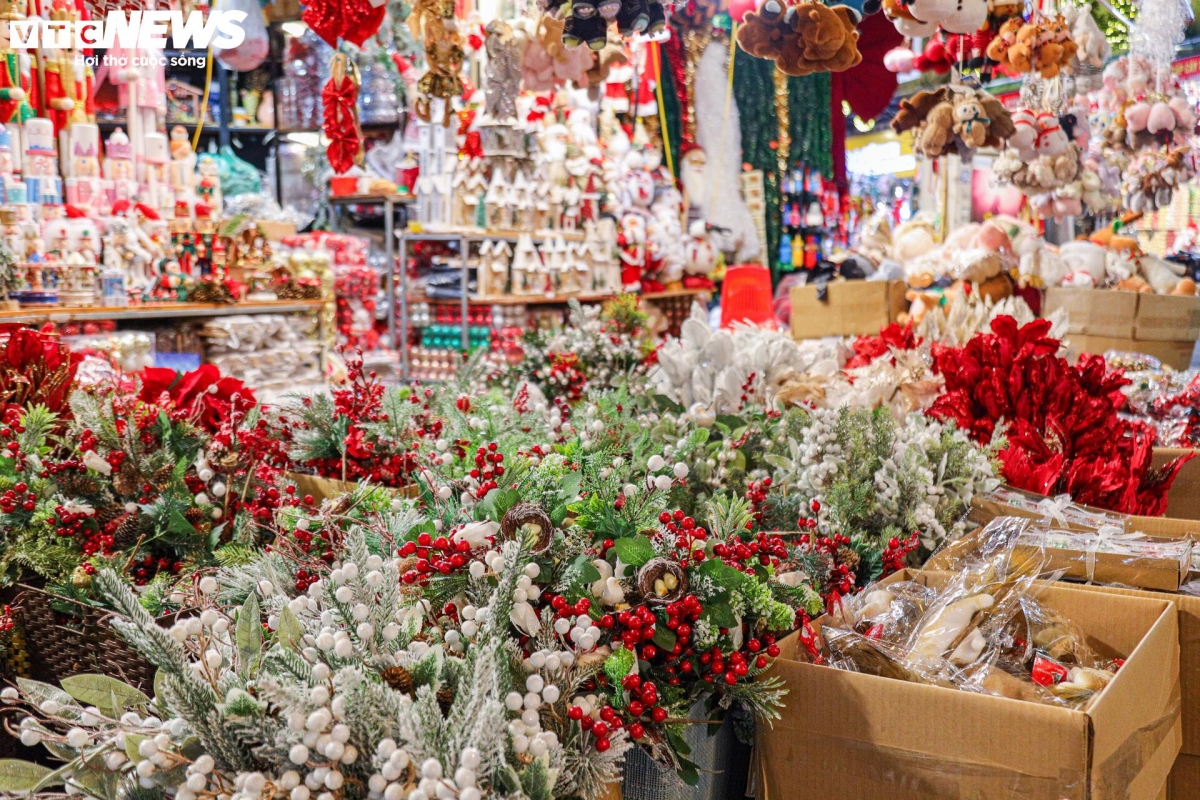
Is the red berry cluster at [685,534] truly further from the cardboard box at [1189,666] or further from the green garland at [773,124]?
the green garland at [773,124]

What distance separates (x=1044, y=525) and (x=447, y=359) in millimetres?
4462

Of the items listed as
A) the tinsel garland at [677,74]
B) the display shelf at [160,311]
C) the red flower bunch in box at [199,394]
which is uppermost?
the tinsel garland at [677,74]

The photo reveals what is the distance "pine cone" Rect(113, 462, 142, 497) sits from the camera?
1.44 m

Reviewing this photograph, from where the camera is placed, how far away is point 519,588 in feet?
2.98

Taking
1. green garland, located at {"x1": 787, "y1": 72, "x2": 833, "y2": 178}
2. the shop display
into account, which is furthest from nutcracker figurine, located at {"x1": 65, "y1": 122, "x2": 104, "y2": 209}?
green garland, located at {"x1": 787, "y1": 72, "x2": 833, "y2": 178}

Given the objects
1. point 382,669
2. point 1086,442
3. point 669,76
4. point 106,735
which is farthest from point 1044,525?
point 669,76

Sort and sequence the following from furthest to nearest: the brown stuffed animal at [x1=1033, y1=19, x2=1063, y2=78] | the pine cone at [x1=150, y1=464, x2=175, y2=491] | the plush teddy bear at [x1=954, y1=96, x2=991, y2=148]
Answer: the brown stuffed animal at [x1=1033, y1=19, x2=1063, y2=78], the plush teddy bear at [x1=954, y1=96, x2=991, y2=148], the pine cone at [x1=150, y1=464, x2=175, y2=491]

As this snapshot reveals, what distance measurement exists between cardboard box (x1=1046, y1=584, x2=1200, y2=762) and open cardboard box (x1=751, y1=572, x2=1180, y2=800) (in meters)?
0.15

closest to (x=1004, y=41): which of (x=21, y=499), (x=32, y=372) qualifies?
(x=32, y=372)

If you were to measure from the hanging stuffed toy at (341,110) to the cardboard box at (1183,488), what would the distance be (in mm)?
2575

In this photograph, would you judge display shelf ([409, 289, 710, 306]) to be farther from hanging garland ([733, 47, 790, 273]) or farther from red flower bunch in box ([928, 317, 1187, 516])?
red flower bunch in box ([928, 317, 1187, 516])

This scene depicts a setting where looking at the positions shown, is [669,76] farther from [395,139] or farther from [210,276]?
[210,276]

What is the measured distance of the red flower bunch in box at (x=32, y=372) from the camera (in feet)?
5.75

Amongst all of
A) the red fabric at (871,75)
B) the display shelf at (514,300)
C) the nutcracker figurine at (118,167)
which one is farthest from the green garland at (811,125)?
the nutcracker figurine at (118,167)
